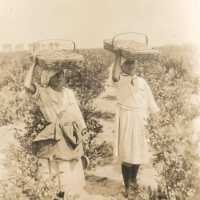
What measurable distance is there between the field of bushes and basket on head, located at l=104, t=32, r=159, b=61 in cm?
2

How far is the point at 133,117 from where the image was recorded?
1.60m

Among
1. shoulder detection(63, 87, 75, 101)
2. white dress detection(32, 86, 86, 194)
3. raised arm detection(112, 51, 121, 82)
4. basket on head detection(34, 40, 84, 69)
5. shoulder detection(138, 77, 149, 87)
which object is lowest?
white dress detection(32, 86, 86, 194)

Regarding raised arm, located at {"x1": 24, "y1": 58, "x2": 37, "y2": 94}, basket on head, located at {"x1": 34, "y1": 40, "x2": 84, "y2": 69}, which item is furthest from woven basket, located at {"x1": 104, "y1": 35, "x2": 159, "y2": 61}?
raised arm, located at {"x1": 24, "y1": 58, "x2": 37, "y2": 94}

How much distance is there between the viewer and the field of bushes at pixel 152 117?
1.57 m

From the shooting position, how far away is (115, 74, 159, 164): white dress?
159 cm

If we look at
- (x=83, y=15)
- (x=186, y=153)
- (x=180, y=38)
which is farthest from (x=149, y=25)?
(x=186, y=153)

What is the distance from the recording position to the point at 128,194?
1.58 metres

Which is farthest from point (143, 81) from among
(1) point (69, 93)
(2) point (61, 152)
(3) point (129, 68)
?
(2) point (61, 152)

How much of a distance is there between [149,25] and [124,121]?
307 mm

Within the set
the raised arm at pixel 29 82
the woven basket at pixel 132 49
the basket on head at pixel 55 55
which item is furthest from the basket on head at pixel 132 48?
the raised arm at pixel 29 82

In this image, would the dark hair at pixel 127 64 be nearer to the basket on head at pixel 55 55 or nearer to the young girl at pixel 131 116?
the young girl at pixel 131 116

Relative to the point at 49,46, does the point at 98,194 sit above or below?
below

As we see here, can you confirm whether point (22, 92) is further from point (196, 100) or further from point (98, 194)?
point (196, 100)

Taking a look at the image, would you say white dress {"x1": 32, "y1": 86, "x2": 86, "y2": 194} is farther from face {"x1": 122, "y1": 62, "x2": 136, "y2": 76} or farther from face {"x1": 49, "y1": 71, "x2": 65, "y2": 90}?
face {"x1": 122, "y1": 62, "x2": 136, "y2": 76}
